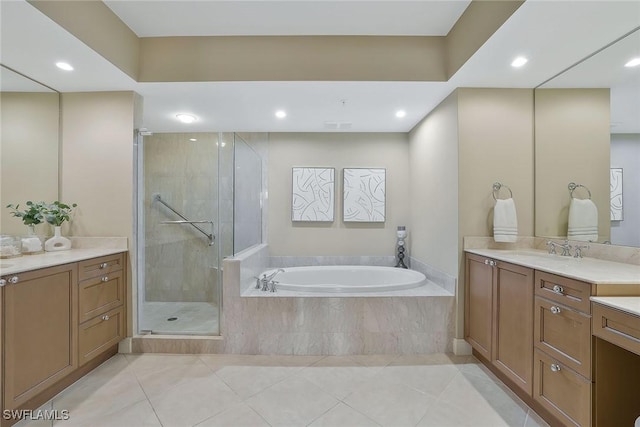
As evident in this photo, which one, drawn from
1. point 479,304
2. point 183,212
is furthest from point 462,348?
point 183,212

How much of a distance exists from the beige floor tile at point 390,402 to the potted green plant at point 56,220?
99.1 inches

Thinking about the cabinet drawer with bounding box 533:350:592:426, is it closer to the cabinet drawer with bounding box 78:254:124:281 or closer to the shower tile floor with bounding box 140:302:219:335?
the shower tile floor with bounding box 140:302:219:335

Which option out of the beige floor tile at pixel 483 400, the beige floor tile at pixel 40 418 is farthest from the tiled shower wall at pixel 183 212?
the beige floor tile at pixel 483 400

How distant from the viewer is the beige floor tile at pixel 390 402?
162 centimetres

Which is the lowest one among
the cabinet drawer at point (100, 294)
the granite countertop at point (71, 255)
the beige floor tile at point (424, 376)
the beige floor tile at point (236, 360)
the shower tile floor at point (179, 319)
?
the beige floor tile at point (236, 360)

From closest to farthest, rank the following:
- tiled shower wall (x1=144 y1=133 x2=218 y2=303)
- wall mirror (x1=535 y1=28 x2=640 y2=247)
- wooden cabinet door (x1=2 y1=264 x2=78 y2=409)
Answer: wooden cabinet door (x1=2 y1=264 x2=78 y2=409), wall mirror (x1=535 y1=28 x2=640 y2=247), tiled shower wall (x1=144 y1=133 x2=218 y2=303)

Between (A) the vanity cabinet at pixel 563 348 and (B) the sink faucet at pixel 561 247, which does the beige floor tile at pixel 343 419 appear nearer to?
(A) the vanity cabinet at pixel 563 348

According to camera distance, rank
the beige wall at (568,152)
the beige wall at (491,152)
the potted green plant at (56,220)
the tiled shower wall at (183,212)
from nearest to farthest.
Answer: the beige wall at (568,152) → the potted green plant at (56,220) → the beige wall at (491,152) → the tiled shower wall at (183,212)

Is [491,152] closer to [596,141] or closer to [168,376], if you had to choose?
[596,141]

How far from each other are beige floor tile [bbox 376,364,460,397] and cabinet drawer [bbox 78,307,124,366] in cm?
209

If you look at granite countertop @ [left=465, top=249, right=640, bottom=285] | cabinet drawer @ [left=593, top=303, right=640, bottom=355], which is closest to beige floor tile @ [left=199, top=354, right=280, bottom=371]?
granite countertop @ [left=465, top=249, right=640, bottom=285]

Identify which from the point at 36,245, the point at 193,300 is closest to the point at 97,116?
the point at 36,245

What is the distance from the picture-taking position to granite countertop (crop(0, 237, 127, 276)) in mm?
1588

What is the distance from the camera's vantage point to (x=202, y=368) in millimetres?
2172
